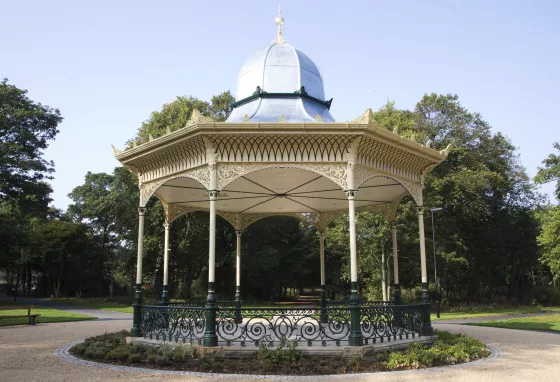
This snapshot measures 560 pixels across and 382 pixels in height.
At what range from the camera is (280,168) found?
1084 centimetres

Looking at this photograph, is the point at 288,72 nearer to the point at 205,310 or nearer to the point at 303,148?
the point at 303,148

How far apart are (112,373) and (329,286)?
3941 cm

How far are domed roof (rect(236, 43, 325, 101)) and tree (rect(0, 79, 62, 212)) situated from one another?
968 inches

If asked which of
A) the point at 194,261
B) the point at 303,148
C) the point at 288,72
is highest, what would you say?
the point at 288,72

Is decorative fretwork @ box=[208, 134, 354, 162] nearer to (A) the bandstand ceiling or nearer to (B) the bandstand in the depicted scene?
(B) the bandstand

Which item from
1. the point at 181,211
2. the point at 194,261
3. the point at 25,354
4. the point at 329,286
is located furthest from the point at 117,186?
the point at 25,354

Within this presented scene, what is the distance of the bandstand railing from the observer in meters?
9.25

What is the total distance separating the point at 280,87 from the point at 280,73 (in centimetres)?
45

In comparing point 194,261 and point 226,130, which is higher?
point 226,130

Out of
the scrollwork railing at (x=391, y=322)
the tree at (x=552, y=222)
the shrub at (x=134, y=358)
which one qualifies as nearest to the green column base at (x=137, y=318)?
the shrub at (x=134, y=358)

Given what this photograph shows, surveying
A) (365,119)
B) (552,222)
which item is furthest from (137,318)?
(552,222)

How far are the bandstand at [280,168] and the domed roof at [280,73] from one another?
0.03 metres

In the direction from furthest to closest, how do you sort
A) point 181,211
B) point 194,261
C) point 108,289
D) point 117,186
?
point 108,289
point 117,186
point 194,261
point 181,211

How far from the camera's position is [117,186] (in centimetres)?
3903
